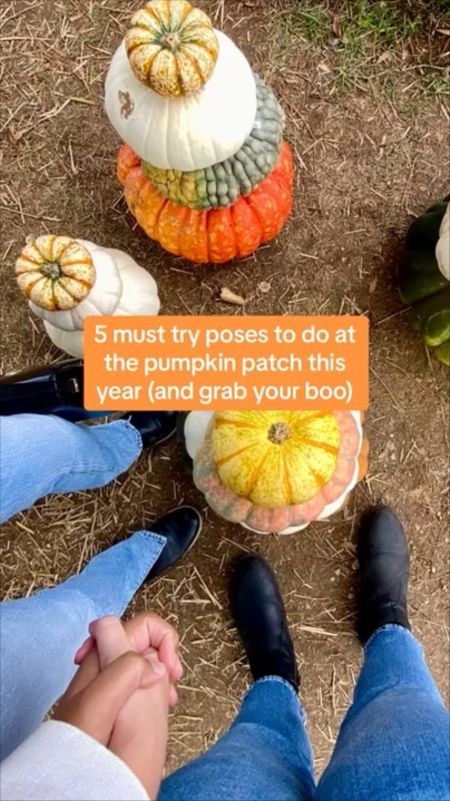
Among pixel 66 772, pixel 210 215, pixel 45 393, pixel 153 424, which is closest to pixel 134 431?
pixel 153 424

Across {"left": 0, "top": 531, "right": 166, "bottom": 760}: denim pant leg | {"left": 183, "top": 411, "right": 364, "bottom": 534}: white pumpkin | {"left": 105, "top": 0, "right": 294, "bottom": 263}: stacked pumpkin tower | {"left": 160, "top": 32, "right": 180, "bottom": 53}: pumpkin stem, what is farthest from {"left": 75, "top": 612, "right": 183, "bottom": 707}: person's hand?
{"left": 160, "top": 32, "right": 180, "bottom": 53}: pumpkin stem

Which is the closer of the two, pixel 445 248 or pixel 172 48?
pixel 172 48

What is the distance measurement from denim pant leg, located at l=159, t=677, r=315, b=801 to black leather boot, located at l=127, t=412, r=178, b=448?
0.75 m

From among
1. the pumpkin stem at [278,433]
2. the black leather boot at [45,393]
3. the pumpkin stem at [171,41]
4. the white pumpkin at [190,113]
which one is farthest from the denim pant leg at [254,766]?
the pumpkin stem at [171,41]

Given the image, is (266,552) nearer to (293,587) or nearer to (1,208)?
(293,587)

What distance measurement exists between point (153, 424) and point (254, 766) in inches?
38.9

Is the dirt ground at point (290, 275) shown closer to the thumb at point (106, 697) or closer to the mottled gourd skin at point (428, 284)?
the mottled gourd skin at point (428, 284)

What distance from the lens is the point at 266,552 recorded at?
6.59 feet

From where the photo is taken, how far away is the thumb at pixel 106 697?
89 centimetres

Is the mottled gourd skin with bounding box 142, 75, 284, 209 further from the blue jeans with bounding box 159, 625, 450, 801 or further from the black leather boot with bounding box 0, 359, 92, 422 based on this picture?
the blue jeans with bounding box 159, 625, 450, 801

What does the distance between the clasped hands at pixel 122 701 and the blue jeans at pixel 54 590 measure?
0.27m

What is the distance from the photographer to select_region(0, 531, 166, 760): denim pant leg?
122cm

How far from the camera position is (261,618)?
1915mm

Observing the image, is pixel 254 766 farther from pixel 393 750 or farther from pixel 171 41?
pixel 171 41
